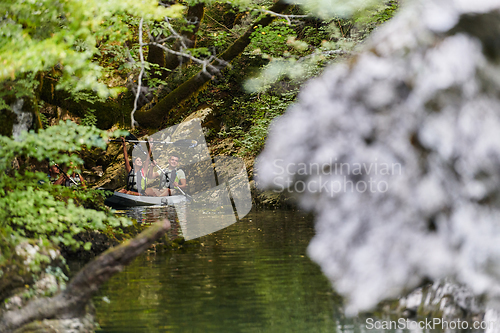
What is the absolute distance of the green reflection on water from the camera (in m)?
3.81

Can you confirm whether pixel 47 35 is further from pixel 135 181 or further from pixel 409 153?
pixel 135 181

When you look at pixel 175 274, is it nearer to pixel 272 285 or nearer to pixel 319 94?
pixel 272 285

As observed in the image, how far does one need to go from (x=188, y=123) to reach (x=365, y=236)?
14.3 meters

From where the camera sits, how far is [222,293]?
467 centimetres

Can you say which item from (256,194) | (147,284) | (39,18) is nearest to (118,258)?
(147,284)

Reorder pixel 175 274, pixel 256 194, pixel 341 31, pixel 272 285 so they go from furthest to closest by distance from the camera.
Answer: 1. pixel 256 194
2. pixel 341 31
3. pixel 175 274
4. pixel 272 285

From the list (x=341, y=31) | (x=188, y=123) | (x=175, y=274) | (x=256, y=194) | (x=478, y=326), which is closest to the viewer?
(x=478, y=326)

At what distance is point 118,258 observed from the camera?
139 inches

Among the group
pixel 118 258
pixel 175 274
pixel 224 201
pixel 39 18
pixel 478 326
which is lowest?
pixel 224 201

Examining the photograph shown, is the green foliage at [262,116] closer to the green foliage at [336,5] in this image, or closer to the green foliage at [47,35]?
the green foliage at [336,5]

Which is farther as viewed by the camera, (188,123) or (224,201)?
(188,123)
